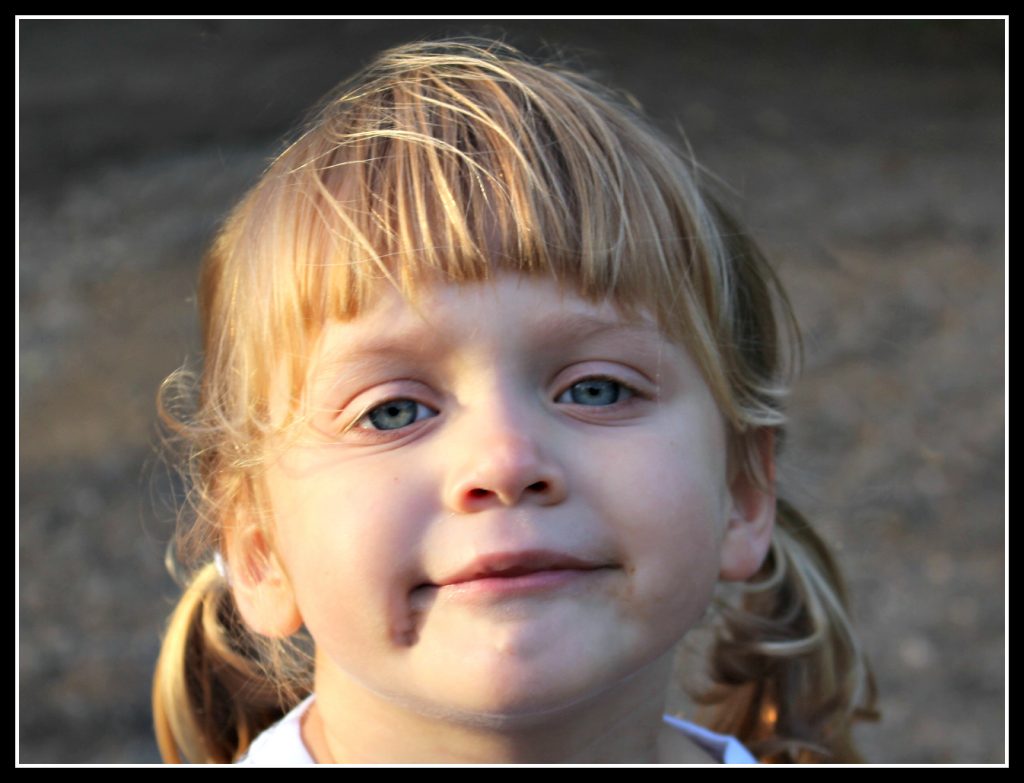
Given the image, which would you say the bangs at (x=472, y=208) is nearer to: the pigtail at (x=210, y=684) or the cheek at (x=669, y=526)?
the cheek at (x=669, y=526)

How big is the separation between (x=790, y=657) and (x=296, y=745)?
3.13 ft

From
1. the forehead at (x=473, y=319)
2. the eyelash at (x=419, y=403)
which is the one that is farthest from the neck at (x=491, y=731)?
the forehead at (x=473, y=319)

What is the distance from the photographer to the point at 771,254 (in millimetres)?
5723

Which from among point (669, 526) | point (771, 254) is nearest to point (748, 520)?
point (669, 526)

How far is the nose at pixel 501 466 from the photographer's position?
1360 mm

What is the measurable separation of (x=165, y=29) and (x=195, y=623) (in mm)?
6081

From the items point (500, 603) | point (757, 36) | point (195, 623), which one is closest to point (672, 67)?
point (757, 36)

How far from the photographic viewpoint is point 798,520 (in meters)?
2.25

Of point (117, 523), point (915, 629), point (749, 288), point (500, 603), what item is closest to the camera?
point (500, 603)

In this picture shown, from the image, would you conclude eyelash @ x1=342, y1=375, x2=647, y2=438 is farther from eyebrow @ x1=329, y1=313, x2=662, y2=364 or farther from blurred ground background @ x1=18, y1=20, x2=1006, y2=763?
blurred ground background @ x1=18, y1=20, x2=1006, y2=763

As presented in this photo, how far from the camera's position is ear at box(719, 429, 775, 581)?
1753mm

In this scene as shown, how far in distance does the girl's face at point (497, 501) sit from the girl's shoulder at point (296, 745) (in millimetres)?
356

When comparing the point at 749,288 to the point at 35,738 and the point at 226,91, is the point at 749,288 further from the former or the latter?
the point at 226,91

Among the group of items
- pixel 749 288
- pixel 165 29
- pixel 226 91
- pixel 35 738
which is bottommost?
pixel 35 738
